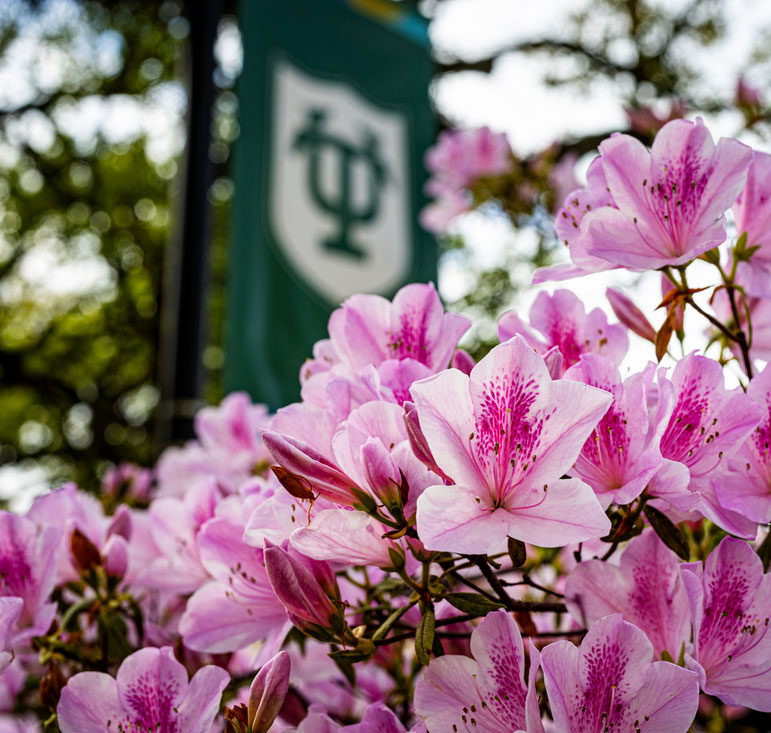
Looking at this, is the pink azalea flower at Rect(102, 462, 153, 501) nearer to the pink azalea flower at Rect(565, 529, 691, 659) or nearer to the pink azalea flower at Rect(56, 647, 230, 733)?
the pink azalea flower at Rect(56, 647, 230, 733)

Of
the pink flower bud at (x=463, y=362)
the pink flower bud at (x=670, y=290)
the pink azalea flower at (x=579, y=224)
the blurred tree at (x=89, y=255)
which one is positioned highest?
the pink azalea flower at (x=579, y=224)

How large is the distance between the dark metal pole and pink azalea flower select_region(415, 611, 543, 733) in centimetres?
197

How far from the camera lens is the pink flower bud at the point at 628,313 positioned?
0.77 metres

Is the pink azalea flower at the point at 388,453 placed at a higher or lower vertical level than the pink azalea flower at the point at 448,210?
higher

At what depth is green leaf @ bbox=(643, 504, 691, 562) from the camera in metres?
0.59

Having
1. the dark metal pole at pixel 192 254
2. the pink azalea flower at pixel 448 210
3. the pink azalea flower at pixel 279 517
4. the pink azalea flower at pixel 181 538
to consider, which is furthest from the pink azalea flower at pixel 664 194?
the dark metal pole at pixel 192 254

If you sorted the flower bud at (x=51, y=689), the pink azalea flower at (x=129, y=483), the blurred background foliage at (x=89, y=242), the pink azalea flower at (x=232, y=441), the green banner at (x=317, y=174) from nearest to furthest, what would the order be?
the flower bud at (x=51, y=689), the pink azalea flower at (x=232, y=441), the pink azalea flower at (x=129, y=483), the green banner at (x=317, y=174), the blurred background foliage at (x=89, y=242)

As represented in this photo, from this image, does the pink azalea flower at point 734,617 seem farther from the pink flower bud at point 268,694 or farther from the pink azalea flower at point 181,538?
the pink azalea flower at point 181,538

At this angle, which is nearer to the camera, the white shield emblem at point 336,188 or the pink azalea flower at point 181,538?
the pink azalea flower at point 181,538

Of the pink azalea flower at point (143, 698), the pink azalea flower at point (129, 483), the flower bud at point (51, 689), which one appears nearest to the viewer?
the pink azalea flower at point (143, 698)

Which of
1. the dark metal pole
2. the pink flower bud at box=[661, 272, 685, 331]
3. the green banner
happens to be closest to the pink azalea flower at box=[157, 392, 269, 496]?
the pink flower bud at box=[661, 272, 685, 331]

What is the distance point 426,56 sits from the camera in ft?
11.3

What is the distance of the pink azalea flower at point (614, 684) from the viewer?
53cm

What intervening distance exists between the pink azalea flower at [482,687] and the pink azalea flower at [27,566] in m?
0.38
